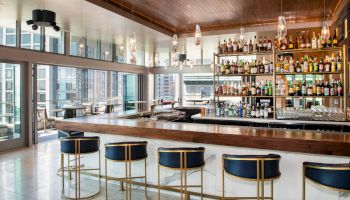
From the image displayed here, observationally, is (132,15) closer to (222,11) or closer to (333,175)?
(222,11)

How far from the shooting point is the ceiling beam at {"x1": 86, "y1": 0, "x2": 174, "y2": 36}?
18.3 feet

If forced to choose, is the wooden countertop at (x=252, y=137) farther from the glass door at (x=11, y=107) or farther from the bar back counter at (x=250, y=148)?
the glass door at (x=11, y=107)

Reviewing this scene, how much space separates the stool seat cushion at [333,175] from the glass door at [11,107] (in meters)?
Answer: 7.05

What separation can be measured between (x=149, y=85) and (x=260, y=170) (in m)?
11.1

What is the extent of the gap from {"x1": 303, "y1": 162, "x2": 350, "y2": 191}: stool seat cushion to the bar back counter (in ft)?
1.06

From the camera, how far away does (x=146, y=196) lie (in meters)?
3.69

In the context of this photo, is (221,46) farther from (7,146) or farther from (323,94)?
(7,146)

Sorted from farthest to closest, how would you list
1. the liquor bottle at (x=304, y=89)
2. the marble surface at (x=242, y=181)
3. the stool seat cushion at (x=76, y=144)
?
the liquor bottle at (x=304, y=89), the stool seat cushion at (x=76, y=144), the marble surface at (x=242, y=181)

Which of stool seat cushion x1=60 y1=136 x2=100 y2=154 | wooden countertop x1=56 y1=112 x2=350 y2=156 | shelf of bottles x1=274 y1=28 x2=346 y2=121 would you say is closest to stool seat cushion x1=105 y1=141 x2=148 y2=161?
wooden countertop x1=56 y1=112 x2=350 y2=156

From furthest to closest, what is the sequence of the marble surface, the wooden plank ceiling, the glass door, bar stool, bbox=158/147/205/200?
the glass door < the wooden plank ceiling < the marble surface < bar stool, bbox=158/147/205/200

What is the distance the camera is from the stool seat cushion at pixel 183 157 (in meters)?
2.76

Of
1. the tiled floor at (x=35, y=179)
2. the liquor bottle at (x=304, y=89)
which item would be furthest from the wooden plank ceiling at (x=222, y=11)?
the tiled floor at (x=35, y=179)

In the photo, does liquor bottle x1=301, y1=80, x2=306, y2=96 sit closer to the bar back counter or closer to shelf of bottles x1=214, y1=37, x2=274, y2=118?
shelf of bottles x1=214, y1=37, x2=274, y2=118

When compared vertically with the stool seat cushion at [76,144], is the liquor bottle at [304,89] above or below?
above
